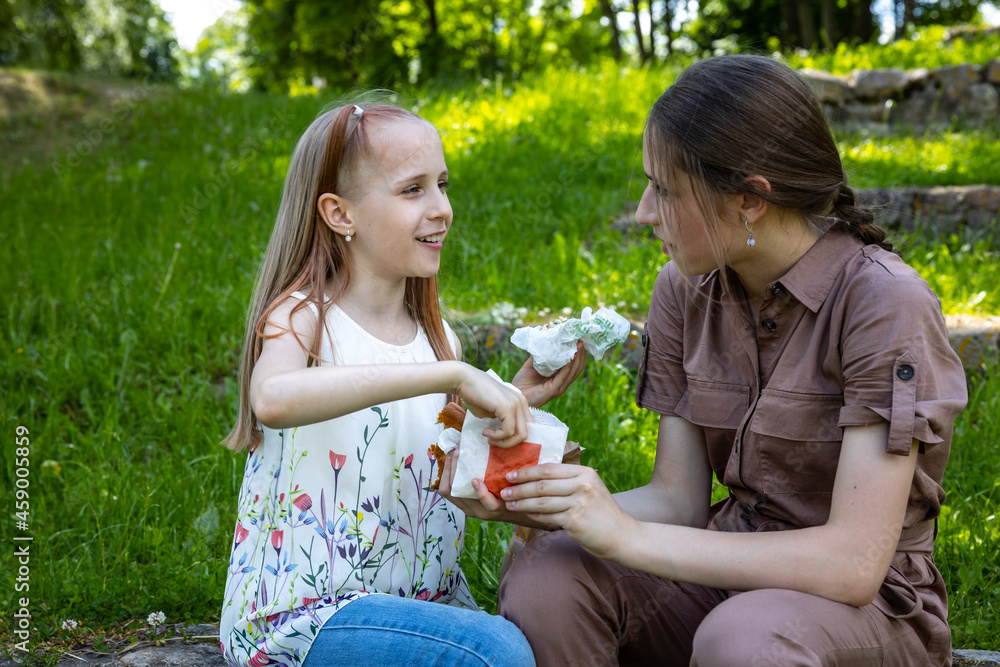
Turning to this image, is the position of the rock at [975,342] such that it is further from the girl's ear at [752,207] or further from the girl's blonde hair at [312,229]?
the girl's blonde hair at [312,229]

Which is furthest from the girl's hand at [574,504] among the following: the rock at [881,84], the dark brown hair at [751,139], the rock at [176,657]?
the rock at [881,84]

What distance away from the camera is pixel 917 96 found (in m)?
6.67

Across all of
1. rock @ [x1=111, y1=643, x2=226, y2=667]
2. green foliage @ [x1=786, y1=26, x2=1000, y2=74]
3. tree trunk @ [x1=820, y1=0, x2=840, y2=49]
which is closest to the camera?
rock @ [x1=111, y1=643, x2=226, y2=667]

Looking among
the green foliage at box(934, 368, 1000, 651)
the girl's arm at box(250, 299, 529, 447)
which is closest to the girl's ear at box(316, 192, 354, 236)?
the girl's arm at box(250, 299, 529, 447)

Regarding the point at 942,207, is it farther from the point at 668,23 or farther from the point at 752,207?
the point at 668,23

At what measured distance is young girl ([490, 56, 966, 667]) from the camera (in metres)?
1.50

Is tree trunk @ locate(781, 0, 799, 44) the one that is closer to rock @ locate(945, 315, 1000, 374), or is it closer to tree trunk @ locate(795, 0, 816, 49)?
tree trunk @ locate(795, 0, 816, 49)

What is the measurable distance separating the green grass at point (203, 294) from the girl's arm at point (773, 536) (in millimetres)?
1037

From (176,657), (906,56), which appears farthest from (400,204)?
(906,56)

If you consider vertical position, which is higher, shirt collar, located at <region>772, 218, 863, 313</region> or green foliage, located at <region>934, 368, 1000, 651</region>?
shirt collar, located at <region>772, 218, 863, 313</region>

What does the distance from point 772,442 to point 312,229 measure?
1.20m

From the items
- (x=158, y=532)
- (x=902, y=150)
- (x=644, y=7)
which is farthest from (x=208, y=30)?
(x=158, y=532)

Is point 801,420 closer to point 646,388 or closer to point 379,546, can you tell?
point 646,388

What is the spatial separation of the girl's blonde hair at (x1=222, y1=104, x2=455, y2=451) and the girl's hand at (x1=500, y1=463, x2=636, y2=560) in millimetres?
653
